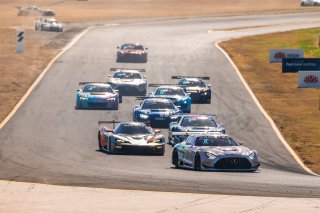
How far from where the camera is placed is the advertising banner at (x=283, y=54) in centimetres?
6206

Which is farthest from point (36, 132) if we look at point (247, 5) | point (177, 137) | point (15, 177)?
point (247, 5)

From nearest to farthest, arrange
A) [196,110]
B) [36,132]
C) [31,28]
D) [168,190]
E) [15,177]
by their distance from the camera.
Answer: [168,190] < [15,177] < [36,132] < [196,110] < [31,28]

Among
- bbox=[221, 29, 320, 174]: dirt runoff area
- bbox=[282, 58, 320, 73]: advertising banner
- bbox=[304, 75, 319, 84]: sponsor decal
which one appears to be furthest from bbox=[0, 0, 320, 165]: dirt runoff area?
bbox=[304, 75, 319, 84]: sponsor decal

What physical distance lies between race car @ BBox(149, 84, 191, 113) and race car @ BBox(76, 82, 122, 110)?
2.02m

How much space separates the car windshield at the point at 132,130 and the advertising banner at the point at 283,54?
26.6 meters

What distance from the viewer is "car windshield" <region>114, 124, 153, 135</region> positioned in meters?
36.7

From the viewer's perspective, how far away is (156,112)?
4412cm

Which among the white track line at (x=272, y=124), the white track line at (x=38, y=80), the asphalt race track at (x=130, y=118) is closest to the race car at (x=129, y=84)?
the asphalt race track at (x=130, y=118)

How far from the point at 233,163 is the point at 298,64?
21.8m

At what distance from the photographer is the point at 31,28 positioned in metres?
98.4

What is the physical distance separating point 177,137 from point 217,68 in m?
30.3

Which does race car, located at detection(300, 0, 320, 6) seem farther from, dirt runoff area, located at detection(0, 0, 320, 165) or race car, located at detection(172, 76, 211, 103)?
race car, located at detection(172, 76, 211, 103)

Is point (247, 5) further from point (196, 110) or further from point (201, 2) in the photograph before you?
point (196, 110)

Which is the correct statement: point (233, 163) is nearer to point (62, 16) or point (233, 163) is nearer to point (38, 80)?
point (38, 80)
